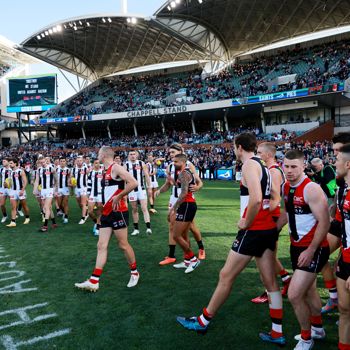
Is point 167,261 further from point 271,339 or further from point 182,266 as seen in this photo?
point 271,339

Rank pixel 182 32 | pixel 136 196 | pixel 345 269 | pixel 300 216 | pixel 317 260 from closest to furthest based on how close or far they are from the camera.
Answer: pixel 345 269 < pixel 317 260 < pixel 300 216 < pixel 136 196 < pixel 182 32

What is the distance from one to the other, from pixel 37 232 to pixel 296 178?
7.83 m

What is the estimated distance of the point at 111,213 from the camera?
17.1 feet

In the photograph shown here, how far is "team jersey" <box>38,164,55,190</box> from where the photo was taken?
10000 millimetres

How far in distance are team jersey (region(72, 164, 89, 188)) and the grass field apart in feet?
9.64

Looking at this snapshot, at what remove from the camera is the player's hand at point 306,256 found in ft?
10.5

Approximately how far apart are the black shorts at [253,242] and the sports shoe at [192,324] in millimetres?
940

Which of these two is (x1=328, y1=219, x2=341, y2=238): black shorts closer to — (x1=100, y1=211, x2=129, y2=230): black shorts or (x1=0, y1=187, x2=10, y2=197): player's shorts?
(x1=100, y1=211, x2=129, y2=230): black shorts

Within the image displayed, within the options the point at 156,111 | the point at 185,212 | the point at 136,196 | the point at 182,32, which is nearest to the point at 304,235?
the point at 185,212

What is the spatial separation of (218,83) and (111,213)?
39627mm

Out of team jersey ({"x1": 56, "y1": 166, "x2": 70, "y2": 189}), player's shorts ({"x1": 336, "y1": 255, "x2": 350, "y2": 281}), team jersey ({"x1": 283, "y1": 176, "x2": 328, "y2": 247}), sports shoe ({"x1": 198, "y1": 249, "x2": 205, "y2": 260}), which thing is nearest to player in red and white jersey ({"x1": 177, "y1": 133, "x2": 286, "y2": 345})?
team jersey ({"x1": 283, "y1": 176, "x2": 328, "y2": 247})

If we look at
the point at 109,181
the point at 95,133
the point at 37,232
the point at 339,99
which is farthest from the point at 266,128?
the point at 109,181

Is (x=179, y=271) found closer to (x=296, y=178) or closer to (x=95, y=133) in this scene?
(x=296, y=178)

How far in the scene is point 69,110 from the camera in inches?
2037
